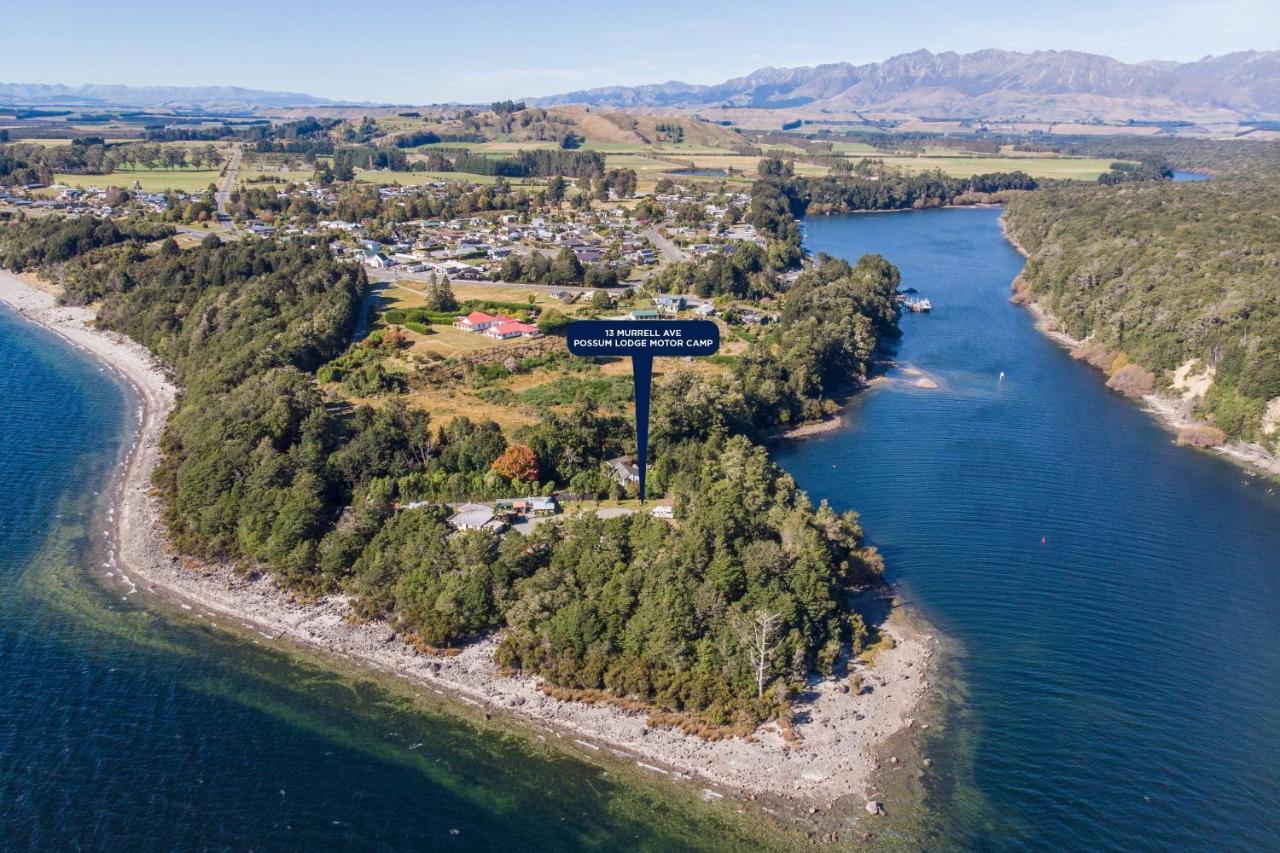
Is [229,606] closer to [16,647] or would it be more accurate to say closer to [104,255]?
[16,647]

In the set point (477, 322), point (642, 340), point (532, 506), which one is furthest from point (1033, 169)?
point (642, 340)

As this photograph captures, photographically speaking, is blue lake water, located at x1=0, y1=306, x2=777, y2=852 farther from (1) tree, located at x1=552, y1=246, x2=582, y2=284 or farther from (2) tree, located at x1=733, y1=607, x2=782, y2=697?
(1) tree, located at x1=552, y1=246, x2=582, y2=284

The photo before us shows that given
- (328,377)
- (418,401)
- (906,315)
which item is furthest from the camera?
(906,315)

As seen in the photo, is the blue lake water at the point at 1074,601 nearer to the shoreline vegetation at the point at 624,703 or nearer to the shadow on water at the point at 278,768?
the shoreline vegetation at the point at 624,703

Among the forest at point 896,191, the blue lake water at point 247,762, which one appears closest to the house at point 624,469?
the blue lake water at point 247,762

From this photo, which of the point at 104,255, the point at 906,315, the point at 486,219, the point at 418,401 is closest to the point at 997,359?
the point at 906,315

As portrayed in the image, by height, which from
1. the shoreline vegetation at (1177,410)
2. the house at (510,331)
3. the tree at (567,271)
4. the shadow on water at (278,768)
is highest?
the tree at (567,271)

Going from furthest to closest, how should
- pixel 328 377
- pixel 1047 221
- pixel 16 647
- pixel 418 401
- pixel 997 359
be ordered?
pixel 1047 221 < pixel 997 359 < pixel 328 377 < pixel 418 401 < pixel 16 647
